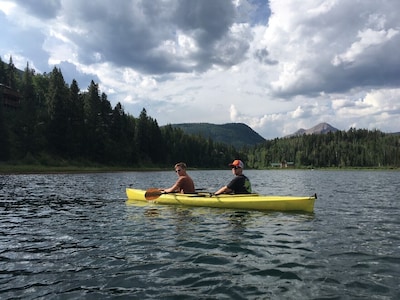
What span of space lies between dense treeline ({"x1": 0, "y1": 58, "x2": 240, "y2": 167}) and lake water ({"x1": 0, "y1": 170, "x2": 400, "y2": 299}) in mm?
69287

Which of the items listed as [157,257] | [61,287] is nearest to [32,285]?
[61,287]

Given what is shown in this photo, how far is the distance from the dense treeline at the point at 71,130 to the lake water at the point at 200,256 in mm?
69287

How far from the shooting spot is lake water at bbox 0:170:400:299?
7230 mm

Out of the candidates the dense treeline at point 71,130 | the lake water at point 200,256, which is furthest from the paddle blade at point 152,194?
the dense treeline at point 71,130

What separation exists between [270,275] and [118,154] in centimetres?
10076

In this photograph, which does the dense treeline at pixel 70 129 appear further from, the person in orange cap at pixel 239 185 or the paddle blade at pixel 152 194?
the person in orange cap at pixel 239 185

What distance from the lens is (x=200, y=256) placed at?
9.70m

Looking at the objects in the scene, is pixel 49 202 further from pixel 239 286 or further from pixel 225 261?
pixel 239 286

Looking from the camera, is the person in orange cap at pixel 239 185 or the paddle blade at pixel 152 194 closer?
the person in orange cap at pixel 239 185

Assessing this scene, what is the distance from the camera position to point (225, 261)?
9.25m

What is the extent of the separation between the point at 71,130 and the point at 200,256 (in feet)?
303

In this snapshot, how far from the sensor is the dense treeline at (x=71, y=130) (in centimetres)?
8169

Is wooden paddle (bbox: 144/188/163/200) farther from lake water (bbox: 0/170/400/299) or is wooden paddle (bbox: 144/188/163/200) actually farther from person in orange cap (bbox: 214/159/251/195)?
person in orange cap (bbox: 214/159/251/195)

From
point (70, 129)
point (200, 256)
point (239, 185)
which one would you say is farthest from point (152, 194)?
point (70, 129)
